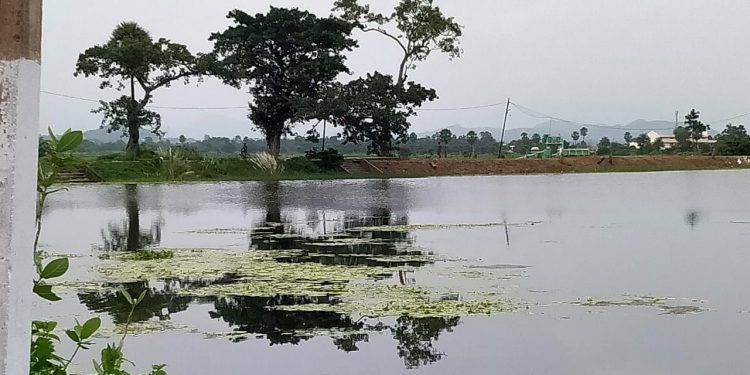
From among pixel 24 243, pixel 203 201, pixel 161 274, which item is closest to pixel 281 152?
pixel 203 201

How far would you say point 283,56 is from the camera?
31.6 meters

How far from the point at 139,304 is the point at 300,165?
76.1 ft

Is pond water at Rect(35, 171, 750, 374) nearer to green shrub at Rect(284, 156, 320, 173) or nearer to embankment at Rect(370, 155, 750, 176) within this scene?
green shrub at Rect(284, 156, 320, 173)

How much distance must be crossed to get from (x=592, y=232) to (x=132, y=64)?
19.5 meters

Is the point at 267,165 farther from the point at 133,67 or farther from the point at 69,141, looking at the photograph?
the point at 69,141

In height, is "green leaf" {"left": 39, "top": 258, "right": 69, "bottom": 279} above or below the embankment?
below

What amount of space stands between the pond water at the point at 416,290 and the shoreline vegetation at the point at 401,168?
36.0ft

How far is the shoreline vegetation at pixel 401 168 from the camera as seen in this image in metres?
25.8

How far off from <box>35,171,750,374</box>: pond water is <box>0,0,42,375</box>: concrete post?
355cm

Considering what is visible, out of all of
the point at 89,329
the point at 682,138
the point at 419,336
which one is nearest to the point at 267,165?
the point at 419,336

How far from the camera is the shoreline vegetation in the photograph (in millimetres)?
25827

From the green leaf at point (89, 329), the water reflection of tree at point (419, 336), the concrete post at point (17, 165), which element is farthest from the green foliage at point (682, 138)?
the concrete post at point (17, 165)

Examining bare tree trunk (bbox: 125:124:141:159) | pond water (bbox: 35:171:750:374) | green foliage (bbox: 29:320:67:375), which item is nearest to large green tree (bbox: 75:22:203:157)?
bare tree trunk (bbox: 125:124:141:159)

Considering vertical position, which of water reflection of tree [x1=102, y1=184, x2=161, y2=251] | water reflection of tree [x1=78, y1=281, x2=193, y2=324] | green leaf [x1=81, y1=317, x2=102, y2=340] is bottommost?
water reflection of tree [x1=78, y1=281, x2=193, y2=324]
